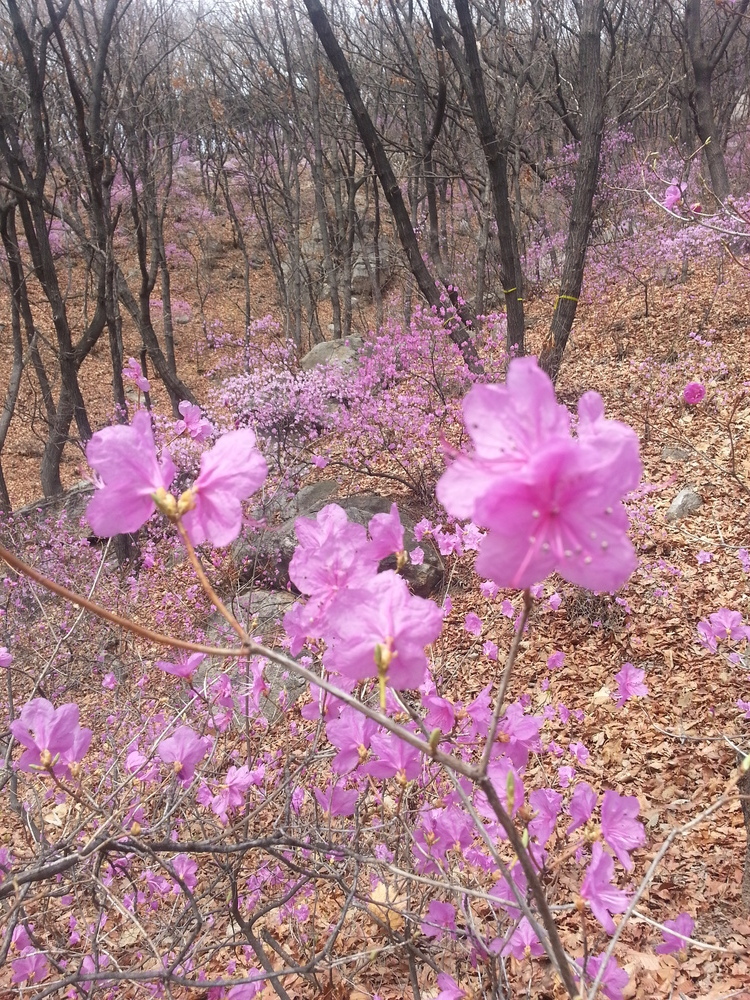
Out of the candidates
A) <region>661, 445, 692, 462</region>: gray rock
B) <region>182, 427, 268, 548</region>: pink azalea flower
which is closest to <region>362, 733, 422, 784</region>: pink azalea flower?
<region>182, 427, 268, 548</region>: pink azalea flower

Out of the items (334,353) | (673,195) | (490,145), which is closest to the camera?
(673,195)

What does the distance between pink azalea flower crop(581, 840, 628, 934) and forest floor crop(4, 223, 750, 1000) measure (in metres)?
0.13

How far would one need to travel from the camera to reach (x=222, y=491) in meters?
0.67

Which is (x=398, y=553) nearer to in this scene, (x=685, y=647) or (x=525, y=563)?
(x=525, y=563)

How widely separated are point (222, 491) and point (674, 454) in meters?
5.26

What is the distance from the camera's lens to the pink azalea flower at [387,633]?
616 mm

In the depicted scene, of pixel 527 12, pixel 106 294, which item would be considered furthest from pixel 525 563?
pixel 527 12

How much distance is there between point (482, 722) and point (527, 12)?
1394cm

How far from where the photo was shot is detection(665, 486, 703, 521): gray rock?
4480 mm

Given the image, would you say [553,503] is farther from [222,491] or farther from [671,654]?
[671,654]

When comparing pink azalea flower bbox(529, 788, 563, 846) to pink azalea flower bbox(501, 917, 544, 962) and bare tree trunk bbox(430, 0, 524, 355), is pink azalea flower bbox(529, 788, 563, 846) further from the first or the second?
bare tree trunk bbox(430, 0, 524, 355)

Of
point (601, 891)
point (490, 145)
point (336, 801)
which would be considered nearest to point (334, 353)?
point (490, 145)

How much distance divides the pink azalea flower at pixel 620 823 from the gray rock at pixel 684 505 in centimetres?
387

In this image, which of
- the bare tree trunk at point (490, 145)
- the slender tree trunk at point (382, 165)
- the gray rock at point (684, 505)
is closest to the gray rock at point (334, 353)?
the slender tree trunk at point (382, 165)
